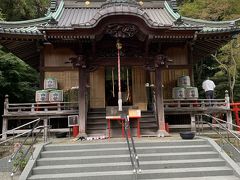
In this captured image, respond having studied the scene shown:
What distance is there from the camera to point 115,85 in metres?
15.8

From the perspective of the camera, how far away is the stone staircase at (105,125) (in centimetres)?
1189

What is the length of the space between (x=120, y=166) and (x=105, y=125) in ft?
15.5

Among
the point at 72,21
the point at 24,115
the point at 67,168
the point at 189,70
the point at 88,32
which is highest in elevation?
the point at 72,21

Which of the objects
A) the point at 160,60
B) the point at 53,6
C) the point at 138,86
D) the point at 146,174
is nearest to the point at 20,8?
the point at 53,6

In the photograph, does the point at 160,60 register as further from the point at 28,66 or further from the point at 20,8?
the point at 20,8

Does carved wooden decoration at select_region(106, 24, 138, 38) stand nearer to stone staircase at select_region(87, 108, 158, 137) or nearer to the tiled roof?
the tiled roof

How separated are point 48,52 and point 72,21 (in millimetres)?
1952

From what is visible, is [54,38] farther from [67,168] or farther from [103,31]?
[67,168]

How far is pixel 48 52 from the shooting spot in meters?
14.1

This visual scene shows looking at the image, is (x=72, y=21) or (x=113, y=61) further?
(x=72, y=21)

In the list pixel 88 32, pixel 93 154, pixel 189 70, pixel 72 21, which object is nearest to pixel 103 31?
pixel 88 32

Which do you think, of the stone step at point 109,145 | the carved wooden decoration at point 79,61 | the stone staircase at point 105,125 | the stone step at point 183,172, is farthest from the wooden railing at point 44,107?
the stone step at point 183,172

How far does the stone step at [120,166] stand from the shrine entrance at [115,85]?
22.0 feet

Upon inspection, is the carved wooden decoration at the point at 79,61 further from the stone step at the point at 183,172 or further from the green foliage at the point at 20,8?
the green foliage at the point at 20,8
